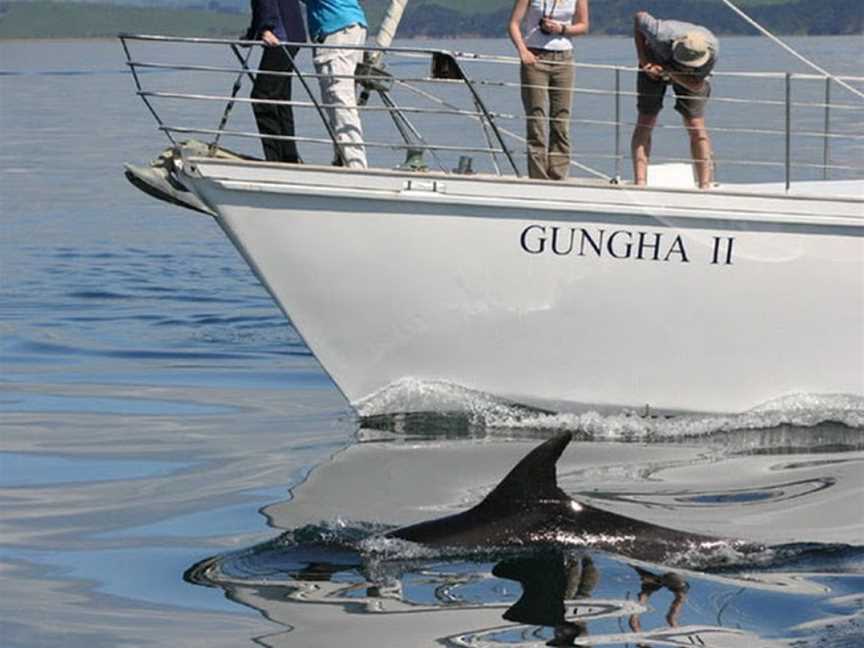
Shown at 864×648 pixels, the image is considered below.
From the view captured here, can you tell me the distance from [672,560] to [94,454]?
5369 millimetres

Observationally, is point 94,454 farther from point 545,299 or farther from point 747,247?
point 747,247

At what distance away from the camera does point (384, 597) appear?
1064cm

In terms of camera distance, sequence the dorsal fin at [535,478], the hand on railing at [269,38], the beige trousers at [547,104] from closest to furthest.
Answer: the dorsal fin at [535,478]
the hand on railing at [269,38]
the beige trousers at [547,104]

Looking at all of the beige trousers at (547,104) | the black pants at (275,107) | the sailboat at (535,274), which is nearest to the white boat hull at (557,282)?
the sailboat at (535,274)

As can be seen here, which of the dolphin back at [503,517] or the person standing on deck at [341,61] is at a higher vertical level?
the person standing on deck at [341,61]

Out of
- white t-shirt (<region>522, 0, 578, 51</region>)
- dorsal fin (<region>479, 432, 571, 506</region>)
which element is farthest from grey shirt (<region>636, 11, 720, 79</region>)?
dorsal fin (<region>479, 432, 571, 506</region>)

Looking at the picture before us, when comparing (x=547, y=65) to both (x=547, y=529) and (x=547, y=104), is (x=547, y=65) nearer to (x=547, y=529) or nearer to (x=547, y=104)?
(x=547, y=104)

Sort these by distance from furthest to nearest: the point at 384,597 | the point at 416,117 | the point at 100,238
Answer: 1. the point at 416,117
2. the point at 100,238
3. the point at 384,597

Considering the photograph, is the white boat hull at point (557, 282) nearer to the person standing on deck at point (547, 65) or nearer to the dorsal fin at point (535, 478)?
the person standing on deck at point (547, 65)

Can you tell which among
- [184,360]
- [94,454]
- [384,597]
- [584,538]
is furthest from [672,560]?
[184,360]

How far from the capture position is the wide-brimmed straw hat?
48.1ft

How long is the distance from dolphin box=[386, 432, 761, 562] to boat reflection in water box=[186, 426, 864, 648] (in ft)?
0.18

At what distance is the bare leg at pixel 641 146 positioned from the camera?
1483 cm

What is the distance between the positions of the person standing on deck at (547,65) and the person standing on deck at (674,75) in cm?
50
